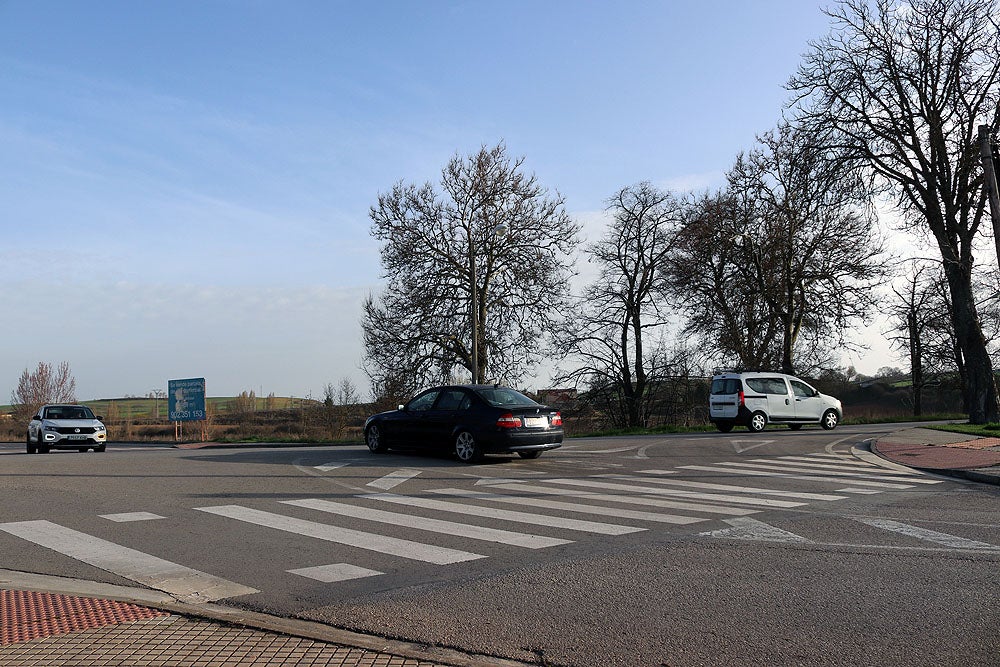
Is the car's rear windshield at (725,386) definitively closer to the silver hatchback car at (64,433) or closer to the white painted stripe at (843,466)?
the white painted stripe at (843,466)

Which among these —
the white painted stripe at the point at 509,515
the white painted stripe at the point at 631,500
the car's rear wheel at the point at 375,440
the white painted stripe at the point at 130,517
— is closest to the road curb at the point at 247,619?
the white painted stripe at the point at 130,517

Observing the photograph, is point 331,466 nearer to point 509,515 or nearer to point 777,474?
point 509,515

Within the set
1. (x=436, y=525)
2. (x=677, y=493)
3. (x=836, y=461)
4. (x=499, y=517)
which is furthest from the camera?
(x=836, y=461)

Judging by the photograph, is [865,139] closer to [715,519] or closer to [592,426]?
[592,426]

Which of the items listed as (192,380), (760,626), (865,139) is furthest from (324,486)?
(192,380)

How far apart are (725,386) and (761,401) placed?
3.87ft

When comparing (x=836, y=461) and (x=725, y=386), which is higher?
(x=725, y=386)

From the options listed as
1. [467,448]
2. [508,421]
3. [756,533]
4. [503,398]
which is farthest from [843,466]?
[756,533]

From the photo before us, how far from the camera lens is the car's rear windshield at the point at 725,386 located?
2580cm

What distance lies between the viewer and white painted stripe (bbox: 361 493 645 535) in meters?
8.56

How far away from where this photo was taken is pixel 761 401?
2595cm

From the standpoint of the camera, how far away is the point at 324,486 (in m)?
12.3

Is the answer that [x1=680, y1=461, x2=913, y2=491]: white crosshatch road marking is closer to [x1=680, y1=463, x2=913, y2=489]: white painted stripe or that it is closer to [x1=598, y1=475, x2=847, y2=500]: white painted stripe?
[x1=680, y1=463, x2=913, y2=489]: white painted stripe

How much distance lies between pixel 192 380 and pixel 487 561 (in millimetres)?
30730
